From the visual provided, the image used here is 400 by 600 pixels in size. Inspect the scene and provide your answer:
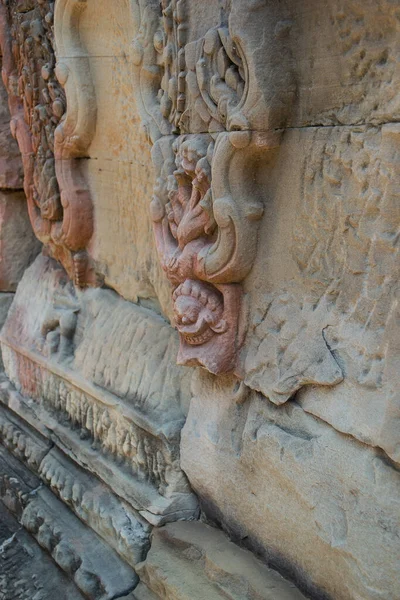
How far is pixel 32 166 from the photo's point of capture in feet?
10.9

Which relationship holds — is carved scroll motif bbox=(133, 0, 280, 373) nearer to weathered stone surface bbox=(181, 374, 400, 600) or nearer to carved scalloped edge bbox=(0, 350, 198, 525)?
weathered stone surface bbox=(181, 374, 400, 600)

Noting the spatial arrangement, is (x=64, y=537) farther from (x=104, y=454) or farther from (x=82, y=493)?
(x=104, y=454)

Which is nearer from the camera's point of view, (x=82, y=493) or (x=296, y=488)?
(x=296, y=488)

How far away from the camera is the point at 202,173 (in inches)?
72.5

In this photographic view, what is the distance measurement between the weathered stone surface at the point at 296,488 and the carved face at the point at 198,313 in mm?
188

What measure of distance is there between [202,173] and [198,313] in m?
0.40

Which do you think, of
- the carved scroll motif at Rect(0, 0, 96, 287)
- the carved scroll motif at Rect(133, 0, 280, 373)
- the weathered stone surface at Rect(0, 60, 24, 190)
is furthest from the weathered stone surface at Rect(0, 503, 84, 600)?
the weathered stone surface at Rect(0, 60, 24, 190)

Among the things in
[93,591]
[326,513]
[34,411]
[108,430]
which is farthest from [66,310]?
[326,513]

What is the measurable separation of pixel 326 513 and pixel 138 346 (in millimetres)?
1135

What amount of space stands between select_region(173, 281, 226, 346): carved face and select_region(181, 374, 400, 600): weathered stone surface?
188 mm

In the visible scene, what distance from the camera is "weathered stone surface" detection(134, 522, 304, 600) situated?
1854mm

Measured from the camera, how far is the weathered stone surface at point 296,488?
5.01 ft

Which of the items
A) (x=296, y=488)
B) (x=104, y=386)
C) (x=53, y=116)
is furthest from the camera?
(x=53, y=116)

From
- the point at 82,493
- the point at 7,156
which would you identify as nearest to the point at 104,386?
the point at 82,493
